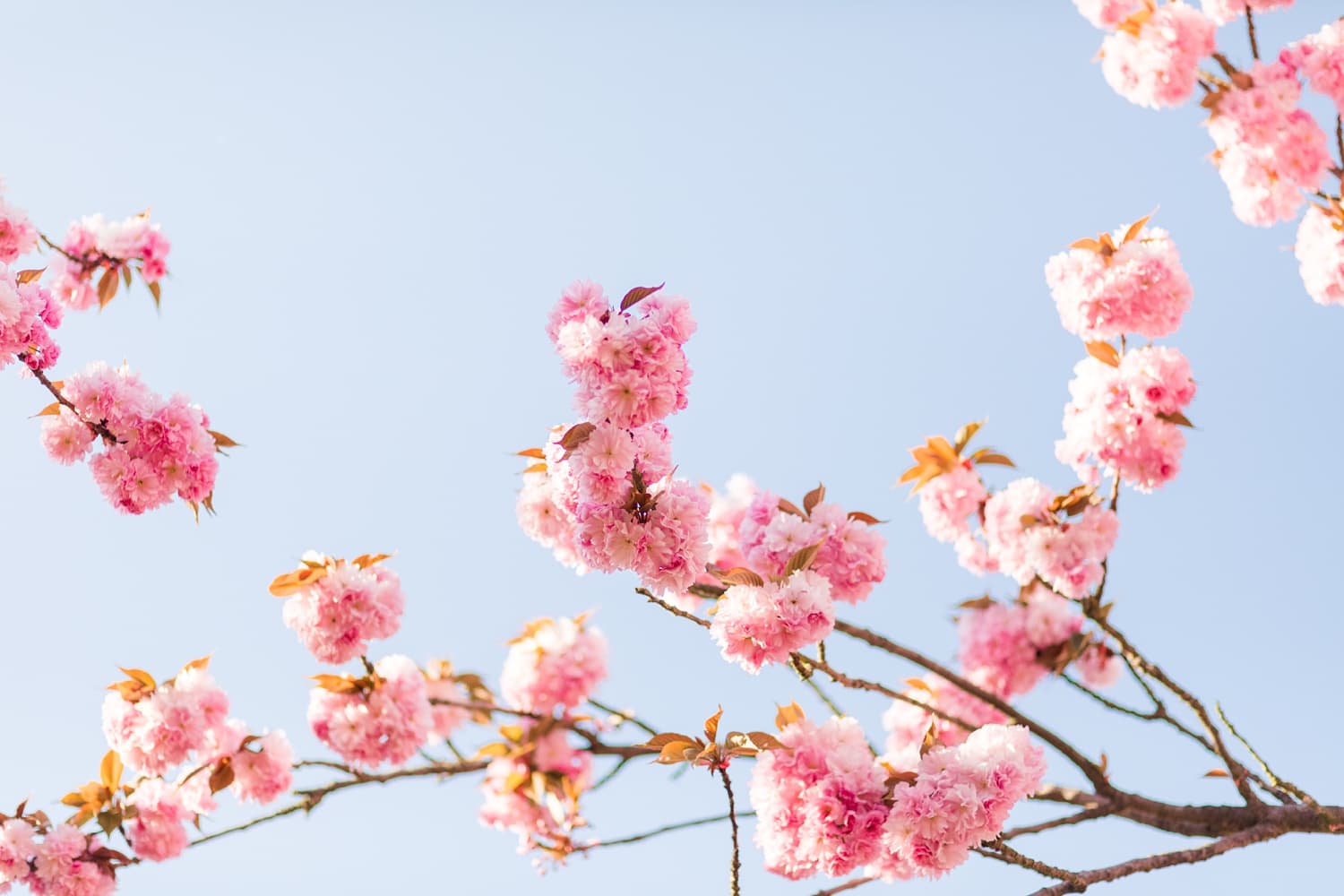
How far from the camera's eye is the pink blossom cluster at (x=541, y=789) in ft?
12.9

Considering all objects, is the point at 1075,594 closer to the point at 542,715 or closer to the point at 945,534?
the point at 945,534

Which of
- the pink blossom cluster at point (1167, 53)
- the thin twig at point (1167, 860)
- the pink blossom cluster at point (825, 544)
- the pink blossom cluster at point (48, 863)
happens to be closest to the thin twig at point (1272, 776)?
the thin twig at point (1167, 860)

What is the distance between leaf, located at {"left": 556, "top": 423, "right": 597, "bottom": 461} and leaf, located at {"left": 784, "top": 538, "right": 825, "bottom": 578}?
0.63 m

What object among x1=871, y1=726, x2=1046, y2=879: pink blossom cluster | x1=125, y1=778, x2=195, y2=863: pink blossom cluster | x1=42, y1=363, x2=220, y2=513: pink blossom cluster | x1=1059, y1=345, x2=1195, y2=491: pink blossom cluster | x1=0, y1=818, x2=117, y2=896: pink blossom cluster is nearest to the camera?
x1=871, y1=726, x2=1046, y2=879: pink blossom cluster

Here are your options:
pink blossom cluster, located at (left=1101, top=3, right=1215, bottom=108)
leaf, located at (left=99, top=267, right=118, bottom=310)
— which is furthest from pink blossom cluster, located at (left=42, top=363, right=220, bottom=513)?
pink blossom cluster, located at (left=1101, top=3, right=1215, bottom=108)

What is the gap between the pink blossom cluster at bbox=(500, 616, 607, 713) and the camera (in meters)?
4.09

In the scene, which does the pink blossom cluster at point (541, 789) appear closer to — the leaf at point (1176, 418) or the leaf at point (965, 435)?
Result: the leaf at point (965, 435)

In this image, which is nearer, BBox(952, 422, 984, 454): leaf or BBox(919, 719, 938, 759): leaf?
BBox(919, 719, 938, 759): leaf

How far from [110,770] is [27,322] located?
4.79 ft

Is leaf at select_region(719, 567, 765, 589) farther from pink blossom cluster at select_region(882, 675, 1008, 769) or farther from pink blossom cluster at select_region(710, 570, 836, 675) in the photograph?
pink blossom cluster at select_region(882, 675, 1008, 769)

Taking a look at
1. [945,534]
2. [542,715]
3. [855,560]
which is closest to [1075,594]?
[945,534]

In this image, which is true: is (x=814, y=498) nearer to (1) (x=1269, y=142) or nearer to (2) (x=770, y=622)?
(2) (x=770, y=622)

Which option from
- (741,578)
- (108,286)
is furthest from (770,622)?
(108,286)

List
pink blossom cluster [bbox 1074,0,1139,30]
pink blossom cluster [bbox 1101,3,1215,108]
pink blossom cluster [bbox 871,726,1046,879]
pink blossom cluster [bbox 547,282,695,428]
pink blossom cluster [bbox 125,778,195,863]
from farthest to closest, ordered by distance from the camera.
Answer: pink blossom cluster [bbox 1074,0,1139,30] → pink blossom cluster [bbox 1101,3,1215,108] → pink blossom cluster [bbox 125,778,195,863] → pink blossom cluster [bbox 871,726,1046,879] → pink blossom cluster [bbox 547,282,695,428]
